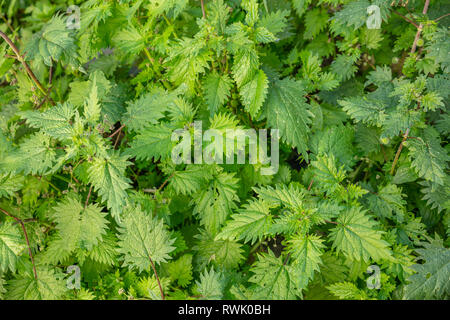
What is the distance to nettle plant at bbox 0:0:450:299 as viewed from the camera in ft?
6.36

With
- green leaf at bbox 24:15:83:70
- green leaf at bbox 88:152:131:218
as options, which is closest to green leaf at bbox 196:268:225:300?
green leaf at bbox 88:152:131:218

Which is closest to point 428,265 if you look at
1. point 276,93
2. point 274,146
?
point 274,146

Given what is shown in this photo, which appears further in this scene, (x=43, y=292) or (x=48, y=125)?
(x=43, y=292)

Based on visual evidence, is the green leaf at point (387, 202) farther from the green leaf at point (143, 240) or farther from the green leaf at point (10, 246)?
the green leaf at point (10, 246)

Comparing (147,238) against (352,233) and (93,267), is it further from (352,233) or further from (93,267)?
(352,233)

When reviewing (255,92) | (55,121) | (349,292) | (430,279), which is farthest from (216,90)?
(430,279)

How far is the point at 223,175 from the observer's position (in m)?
2.21

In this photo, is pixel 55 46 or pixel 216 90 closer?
pixel 55 46

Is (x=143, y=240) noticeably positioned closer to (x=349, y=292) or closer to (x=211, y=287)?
(x=211, y=287)

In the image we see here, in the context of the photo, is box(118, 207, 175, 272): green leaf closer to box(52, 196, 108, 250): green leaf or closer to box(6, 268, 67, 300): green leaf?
box(52, 196, 108, 250): green leaf

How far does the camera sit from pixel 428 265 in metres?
1.96

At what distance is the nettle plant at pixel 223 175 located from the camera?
1.94 m
